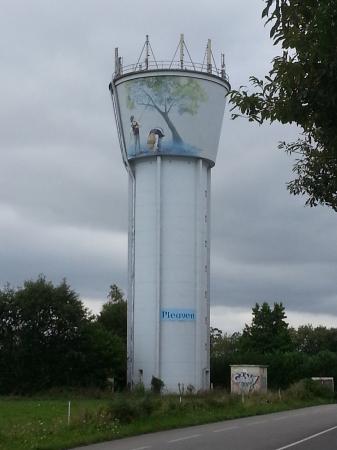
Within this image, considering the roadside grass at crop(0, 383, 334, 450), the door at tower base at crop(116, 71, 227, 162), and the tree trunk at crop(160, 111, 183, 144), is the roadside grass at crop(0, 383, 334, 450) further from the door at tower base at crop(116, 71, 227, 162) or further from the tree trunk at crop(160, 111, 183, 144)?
the door at tower base at crop(116, 71, 227, 162)

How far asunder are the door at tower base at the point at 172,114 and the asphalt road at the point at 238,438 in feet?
116

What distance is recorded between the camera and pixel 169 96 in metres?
62.5

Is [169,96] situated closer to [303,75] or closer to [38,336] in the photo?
[38,336]

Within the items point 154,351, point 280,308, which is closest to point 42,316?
point 154,351

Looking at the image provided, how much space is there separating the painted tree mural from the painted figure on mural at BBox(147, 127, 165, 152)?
2.86ft

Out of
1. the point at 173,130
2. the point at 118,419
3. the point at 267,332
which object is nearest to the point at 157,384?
the point at 173,130

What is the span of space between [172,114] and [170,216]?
8.14 meters

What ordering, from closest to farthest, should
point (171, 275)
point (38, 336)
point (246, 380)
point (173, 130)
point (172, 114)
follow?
1. point (171, 275)
2. point (173, 130)
3. point (172, 114)
4. point (246, 380)
5. point (38, 336)

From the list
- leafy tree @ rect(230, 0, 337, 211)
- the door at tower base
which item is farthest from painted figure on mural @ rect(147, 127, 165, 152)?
leafy tree @ rect(230, 0, 337, 211)

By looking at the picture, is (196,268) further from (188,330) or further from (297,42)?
(297,42)

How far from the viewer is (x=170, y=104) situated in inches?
2450

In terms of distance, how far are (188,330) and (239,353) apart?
81.8 ft

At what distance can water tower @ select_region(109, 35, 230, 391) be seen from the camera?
60.3 m

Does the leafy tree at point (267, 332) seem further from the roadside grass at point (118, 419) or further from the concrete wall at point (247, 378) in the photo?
the roadside grass at point (118, 419)
